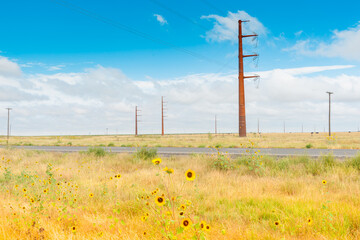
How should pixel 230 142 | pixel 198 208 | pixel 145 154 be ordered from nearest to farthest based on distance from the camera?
1. pixel 198 208
2. pixel 145 154
3. pixel 230 142

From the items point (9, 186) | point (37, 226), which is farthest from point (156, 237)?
point (9, 186)

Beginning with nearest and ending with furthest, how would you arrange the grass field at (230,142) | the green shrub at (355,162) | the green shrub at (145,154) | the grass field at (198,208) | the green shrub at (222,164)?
the grass field at (198,208) < the green shrub at (355,162) < the green shrub at (222,164) < the green shrub at (145,154) < the grass field at (230,142)

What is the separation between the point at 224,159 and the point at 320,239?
18.6 feet

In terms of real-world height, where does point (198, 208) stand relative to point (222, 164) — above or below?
below

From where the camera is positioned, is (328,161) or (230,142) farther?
(230,142)

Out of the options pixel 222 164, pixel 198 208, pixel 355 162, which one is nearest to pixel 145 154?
pixel 222 164

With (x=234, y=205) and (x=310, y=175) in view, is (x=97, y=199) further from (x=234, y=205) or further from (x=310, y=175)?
(x=310, y=175)

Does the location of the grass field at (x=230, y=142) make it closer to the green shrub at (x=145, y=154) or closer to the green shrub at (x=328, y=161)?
the green shrub at (x=328, y=161)

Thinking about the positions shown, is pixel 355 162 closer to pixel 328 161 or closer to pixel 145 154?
pixel 328 161

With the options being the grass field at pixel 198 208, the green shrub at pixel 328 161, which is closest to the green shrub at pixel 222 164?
the grass field at pixel 198 208

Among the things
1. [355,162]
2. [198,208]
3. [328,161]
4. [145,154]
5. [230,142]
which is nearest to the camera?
[198,208]

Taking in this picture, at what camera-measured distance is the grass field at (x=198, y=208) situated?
363cm

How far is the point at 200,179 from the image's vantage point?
7.70 m

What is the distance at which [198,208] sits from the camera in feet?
16.3
